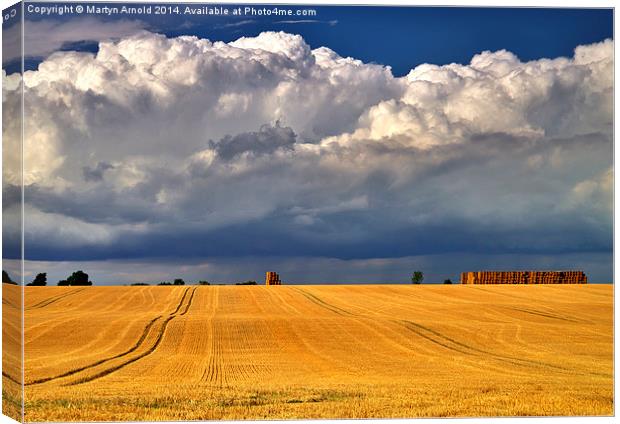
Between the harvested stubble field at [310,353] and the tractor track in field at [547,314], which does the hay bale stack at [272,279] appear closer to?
the harvested stubble field at [310,353]

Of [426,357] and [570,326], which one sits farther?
[570,326]

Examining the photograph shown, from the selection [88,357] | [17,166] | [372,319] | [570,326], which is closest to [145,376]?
[88,357]

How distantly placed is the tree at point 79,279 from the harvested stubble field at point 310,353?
42cm

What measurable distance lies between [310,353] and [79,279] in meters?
3.57

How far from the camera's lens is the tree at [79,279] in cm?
1378

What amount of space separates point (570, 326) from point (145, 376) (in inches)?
284

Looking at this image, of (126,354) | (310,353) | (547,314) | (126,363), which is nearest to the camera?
(126,363)

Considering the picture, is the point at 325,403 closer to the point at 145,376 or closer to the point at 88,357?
the point at 145,376

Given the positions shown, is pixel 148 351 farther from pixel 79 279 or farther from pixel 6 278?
pixel 6 278

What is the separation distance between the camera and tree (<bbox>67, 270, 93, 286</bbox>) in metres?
13.8

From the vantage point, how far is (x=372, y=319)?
17.2m

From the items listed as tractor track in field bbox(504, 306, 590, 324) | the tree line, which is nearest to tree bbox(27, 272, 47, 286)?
the tree line

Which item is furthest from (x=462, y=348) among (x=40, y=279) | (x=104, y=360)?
(x=40, y=279)

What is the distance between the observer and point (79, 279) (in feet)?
46.4
